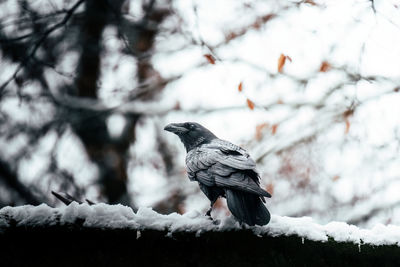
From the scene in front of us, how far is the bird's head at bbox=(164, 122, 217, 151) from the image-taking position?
4430 mm

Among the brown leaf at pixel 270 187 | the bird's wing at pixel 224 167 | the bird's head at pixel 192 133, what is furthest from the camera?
the brown leaf at pixel 270 187

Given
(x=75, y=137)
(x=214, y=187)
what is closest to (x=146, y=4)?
(x=75, y=137)

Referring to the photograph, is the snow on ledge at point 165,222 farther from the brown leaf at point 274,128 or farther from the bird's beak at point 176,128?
the brown leaf at point 274,128

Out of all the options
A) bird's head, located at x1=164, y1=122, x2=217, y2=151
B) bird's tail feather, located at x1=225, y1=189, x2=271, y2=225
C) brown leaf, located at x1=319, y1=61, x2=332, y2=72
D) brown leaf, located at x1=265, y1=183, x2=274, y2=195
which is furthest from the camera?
brown leaf, located at x1=265, y1=183, x2=274, y2=195

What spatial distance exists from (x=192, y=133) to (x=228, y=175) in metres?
1.13

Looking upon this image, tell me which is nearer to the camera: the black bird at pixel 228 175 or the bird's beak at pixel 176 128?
the black bird at pixel 228 175

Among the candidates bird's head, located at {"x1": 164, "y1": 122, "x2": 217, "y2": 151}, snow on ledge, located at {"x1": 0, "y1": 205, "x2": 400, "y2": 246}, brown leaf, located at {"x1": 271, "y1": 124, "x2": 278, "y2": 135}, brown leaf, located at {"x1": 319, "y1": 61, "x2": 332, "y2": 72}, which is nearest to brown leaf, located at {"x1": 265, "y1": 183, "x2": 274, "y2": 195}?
brown leaf, located at {"x1": 271, "y1": 124, "x2": 278, "y2": 135}

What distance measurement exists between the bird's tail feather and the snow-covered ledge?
0.06 m

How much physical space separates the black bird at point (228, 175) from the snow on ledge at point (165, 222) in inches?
4.3

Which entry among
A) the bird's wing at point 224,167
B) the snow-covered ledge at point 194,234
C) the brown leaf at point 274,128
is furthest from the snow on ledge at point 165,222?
the brown leaf at point 274,128

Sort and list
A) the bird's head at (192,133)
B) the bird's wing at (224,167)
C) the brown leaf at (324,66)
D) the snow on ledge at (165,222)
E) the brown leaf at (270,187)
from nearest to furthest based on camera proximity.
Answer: the snow on ledge at (165,222)
the bird's wing at (224,167)
the bird's head at (192,133)
the brown leaf at (324,66)
the brown leaf at (270,187)

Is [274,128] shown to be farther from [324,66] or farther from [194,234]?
[194,234]

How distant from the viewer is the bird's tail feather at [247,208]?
9.88 ft

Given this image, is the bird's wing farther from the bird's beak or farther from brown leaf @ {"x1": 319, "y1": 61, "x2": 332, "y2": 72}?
brown leaf @ {"x1": 319, "y1": 61, "x2": 332, "y2": 72}
